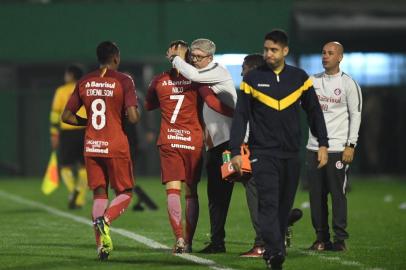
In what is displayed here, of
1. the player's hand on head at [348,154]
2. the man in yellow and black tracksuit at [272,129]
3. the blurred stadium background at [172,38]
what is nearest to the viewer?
the man in yellow and black tracksuit at [272,129]

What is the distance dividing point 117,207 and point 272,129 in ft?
6.57

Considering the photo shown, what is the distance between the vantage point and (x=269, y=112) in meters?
10.3

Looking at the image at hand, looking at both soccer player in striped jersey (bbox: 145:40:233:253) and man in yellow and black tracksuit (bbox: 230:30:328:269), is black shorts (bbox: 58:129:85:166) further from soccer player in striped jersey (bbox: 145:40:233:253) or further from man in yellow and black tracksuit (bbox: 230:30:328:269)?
man in yellow and black tracksuit (bbox: 230:30:328:269)

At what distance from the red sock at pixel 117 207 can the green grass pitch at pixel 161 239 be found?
39cm

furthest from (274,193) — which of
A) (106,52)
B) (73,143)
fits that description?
(73,143)

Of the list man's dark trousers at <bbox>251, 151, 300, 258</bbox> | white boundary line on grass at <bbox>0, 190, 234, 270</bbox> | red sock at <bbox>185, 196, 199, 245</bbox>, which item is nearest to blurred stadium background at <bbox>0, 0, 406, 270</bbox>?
white boundary line on grass at <bbox>0, 190, 234, 270</bbox>

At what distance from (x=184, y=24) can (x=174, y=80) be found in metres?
18.6

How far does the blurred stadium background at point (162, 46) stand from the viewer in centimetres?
2936

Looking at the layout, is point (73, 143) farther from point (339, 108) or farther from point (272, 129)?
point (272, 129)

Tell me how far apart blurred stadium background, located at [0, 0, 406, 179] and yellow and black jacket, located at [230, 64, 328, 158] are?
60.3 feet

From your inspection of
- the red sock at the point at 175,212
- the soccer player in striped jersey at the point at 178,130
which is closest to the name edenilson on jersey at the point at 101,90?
the soccer player in striped jersey at the point at 178,130

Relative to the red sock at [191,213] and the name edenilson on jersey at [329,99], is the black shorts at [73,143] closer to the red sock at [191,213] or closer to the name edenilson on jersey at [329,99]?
the name edenilson on jersey at [329,99]

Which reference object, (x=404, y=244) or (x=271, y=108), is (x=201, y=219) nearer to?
(x=404, y=244)

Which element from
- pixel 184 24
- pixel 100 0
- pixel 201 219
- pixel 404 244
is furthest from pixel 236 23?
pixel 404 244
